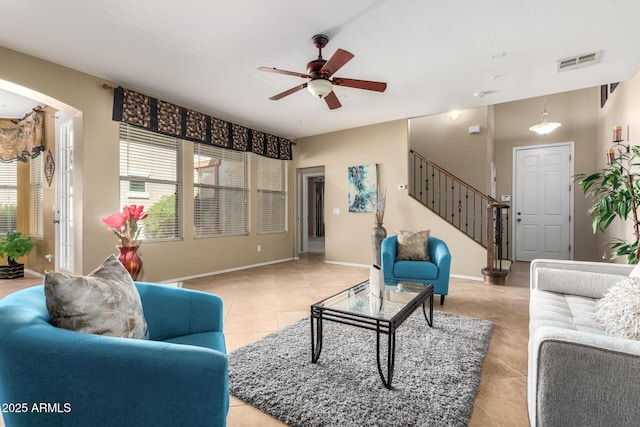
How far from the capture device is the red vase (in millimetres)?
3236

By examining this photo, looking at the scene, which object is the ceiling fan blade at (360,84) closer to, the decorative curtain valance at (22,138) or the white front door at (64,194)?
the white front door at (64,194)

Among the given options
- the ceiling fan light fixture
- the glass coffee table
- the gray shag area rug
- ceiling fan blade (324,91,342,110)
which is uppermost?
ceiling fan blade (324,91,342,110)

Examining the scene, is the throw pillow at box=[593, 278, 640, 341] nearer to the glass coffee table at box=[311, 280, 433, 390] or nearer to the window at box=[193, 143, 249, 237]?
the glass coffee table at box=[311, 280, 433, 390]

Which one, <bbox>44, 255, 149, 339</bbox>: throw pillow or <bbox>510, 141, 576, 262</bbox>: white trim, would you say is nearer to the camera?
<bbox>44, 255, 149, 339</bbox>: throw pillow

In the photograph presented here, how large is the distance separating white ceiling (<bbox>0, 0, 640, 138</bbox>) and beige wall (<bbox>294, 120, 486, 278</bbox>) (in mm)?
1502

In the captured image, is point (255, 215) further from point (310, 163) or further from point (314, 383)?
point (314, 383)

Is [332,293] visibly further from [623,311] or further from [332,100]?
[623,311]

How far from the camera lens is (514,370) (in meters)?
2.03

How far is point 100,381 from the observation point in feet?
2.95

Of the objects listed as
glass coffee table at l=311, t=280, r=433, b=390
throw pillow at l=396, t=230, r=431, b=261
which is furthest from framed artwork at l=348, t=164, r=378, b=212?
glass coffee table at l=311, t=280, r=433, b=390

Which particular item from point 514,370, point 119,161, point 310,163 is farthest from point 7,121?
point 514,370

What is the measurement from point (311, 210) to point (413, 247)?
27.1 feet

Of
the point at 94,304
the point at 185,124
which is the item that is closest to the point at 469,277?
the point at 94,304

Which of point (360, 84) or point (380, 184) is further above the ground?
point (360, 84)
